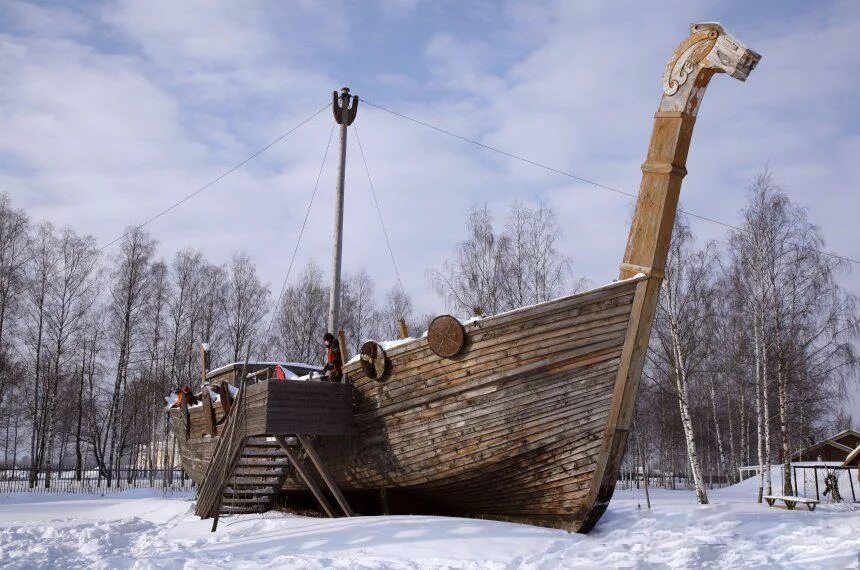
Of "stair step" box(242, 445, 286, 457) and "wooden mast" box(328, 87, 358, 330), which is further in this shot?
"wooden mast" box(328, 87, 358, 330)

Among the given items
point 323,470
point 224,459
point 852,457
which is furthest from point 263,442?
point 852,457

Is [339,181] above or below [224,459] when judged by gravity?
above

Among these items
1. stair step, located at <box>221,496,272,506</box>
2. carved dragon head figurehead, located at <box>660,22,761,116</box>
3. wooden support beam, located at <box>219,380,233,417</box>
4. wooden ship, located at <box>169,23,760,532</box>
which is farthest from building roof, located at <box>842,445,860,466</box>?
wooden support beam, located at <box>219,380,233,417</box>

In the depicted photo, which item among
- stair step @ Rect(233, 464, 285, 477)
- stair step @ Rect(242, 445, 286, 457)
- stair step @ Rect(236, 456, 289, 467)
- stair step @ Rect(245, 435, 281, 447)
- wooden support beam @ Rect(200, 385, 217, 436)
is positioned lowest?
stair step @ Rect(233, 464, 285, 477)

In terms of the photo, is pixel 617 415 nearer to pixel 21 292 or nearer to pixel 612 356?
pixel 612 356

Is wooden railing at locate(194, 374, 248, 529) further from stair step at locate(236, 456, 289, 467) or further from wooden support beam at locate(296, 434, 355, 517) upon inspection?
wooden support beam at locate(296, 434, 355, 517)

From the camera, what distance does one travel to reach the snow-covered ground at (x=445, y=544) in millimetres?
7008

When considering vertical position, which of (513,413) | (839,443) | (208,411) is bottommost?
(839,443)

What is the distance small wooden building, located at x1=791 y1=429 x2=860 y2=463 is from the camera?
2927 centimetres

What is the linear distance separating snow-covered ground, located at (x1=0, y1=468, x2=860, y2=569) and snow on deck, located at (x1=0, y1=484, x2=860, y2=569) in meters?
0.01

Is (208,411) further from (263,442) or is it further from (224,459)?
(224,459)

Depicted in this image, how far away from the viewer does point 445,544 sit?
24.8 feet

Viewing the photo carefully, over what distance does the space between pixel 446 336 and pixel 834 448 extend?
28517mm

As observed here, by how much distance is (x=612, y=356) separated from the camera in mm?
8211
